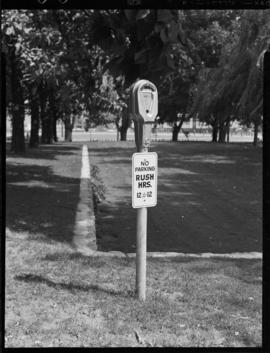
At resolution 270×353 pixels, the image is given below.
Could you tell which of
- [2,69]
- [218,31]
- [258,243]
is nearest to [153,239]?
[258,243]

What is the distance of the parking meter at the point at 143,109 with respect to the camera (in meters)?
4.00

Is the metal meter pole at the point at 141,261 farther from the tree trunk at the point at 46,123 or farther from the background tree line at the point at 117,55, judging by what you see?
the tree trunk at the point at 46,123

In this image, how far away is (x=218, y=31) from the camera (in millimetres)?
A: 36531

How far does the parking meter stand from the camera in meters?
4.00

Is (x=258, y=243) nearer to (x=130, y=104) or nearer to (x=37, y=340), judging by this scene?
(x=130, y=104)

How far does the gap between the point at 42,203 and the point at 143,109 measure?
607 cm

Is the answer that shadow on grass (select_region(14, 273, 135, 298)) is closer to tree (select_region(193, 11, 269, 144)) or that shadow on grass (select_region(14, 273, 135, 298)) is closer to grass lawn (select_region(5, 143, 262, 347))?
grass lawn (select_region(5, 143, 262, 347))

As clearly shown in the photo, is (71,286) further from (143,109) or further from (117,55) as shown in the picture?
(117,55)

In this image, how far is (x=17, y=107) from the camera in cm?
2139

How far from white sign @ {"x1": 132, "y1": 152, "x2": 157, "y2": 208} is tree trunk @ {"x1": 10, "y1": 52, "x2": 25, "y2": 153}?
1337cm

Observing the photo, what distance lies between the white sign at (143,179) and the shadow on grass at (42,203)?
2709 mm

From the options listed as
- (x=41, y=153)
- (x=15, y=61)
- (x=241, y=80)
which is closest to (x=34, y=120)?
(x=41, y=153)

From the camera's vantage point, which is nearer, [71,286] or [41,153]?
[71,286]

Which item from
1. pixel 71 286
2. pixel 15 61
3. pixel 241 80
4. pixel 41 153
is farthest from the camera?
pixel 41 153
